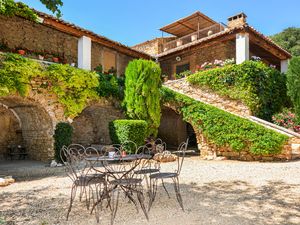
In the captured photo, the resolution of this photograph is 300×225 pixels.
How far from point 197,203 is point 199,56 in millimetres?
12519

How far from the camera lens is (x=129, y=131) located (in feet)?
29.6

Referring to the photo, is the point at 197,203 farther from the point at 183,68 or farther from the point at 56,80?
the point at 183,68

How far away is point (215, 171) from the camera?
704cm

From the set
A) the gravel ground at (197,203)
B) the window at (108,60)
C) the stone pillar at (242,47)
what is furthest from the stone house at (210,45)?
the gravel ground at (197,203)

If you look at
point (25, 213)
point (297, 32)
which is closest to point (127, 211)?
point (25, 213)

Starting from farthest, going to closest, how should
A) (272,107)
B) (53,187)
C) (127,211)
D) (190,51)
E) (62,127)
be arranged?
(190,51)
(272,107)
(62,127)
(53,187)
(127,211)

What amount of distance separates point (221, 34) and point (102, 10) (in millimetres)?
6446

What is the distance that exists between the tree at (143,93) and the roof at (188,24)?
24.5 feet

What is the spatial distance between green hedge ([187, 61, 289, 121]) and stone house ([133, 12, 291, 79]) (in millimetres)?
1313

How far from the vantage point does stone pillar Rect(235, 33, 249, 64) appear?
12.2 meters

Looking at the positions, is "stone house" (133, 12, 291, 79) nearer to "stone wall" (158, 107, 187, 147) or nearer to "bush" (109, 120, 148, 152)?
"stone wall" (158, 107, 187, 147)

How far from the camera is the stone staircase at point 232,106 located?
28.8 feet

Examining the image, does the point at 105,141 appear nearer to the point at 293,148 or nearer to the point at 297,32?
the point at 293,148

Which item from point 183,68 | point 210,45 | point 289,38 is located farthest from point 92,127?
point 289,38
